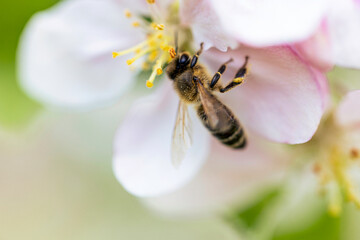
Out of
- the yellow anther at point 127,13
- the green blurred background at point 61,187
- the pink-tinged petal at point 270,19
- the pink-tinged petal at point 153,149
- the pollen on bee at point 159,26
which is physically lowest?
the green blurred background at point 61,187

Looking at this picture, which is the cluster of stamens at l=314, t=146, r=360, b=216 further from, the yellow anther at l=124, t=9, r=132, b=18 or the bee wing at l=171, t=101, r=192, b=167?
the yellow anther at l=124, t=9, r=132, b=18

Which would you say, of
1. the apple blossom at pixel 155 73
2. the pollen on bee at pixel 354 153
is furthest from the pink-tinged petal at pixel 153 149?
the pollen on bee at pixel 354 153

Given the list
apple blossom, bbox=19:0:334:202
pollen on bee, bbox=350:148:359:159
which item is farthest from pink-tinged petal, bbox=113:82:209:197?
pollen on bee, bbox=350:148:359:159

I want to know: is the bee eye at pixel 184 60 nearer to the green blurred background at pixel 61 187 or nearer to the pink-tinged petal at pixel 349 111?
the pink-tinged petal at pixel 349 111

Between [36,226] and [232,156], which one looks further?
[36,226]

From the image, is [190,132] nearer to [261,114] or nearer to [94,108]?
[261,114]

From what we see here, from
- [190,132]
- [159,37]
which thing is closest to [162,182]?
[190,132]
